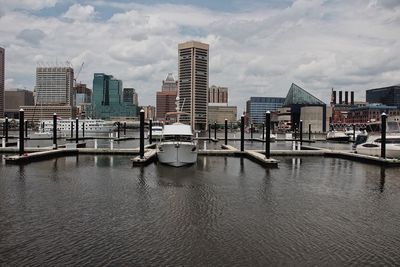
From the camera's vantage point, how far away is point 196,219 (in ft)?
57.0

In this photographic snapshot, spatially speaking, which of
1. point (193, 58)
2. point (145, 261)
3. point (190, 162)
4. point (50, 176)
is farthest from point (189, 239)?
point (193, 58)

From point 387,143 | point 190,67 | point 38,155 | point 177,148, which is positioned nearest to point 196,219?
point 177,148

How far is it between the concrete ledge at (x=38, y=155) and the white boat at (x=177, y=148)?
13075 mm

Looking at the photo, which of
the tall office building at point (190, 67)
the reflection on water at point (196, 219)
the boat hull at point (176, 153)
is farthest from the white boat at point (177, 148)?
the tall office building at point (190, 67)

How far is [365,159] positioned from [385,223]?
88.7 ft

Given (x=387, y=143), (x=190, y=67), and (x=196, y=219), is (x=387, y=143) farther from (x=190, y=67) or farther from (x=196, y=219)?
(x=190, y=67)

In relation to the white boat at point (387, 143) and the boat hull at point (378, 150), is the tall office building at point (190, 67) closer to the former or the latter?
the white boat at point (387, 143)

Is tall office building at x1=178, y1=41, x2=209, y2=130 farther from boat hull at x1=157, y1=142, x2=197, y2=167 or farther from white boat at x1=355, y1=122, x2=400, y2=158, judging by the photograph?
boat hull at x1=157, y1=142, x2=197, y2=167

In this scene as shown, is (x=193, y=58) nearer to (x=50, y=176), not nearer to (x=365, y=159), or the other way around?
(x=365, y=159)

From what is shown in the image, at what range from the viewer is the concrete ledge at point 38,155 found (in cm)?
3769

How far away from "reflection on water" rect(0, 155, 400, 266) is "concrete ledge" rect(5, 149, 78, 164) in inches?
267

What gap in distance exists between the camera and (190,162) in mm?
37688

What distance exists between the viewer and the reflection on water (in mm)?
12828

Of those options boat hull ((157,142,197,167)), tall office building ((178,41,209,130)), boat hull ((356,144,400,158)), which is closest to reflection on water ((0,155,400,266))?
boat hull ((157,142,197,167))
